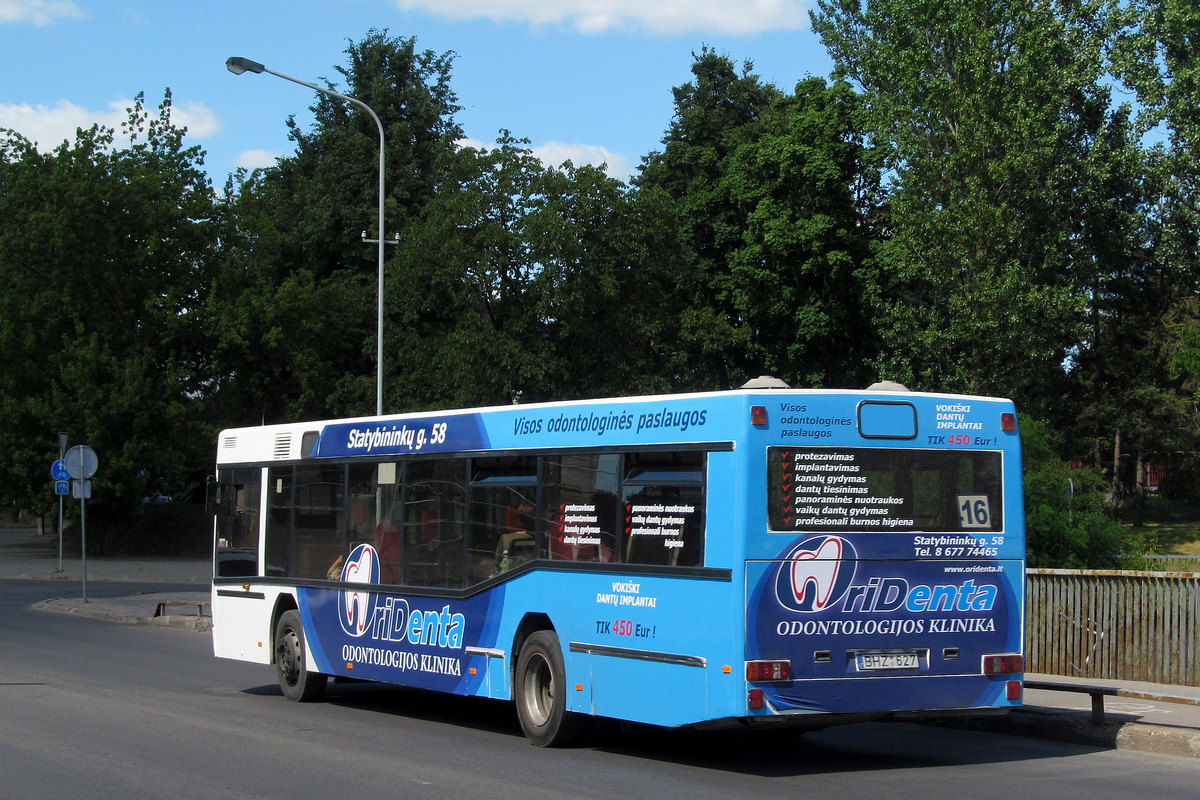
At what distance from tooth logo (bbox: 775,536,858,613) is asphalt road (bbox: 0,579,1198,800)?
1.23 meters

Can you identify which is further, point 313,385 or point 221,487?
point 313,385

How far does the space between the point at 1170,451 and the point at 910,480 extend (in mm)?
51687

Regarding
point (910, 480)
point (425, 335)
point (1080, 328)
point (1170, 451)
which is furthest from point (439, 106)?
point (910, 480)

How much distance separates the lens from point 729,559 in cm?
868

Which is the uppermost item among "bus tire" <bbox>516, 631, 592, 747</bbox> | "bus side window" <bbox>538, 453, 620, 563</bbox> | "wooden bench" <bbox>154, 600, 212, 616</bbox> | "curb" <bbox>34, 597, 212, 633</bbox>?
"bus side window" <bbox>538, 453, 620, 563</bbox>

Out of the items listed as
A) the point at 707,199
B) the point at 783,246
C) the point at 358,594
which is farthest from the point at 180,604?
the point at 707,199

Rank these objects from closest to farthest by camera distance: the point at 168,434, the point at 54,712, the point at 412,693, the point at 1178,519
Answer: the point at 54,712, the point at 412,693, the point at 168,434, the point at 1178,519

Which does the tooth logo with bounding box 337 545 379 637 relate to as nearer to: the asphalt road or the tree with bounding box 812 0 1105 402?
the asphalt road

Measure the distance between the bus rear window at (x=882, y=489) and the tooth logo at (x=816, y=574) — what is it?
0.13m

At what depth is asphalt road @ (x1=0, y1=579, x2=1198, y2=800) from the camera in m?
8.34

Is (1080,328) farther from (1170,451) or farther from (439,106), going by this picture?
(439,106)

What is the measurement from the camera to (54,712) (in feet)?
38.5

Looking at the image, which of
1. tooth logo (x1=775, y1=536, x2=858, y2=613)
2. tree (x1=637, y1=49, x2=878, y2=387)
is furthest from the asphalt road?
tree (x1=637, y1=49, x2=878, y2=387)

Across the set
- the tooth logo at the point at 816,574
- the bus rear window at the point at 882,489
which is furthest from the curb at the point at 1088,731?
the tooth logo at the point at 816,574
